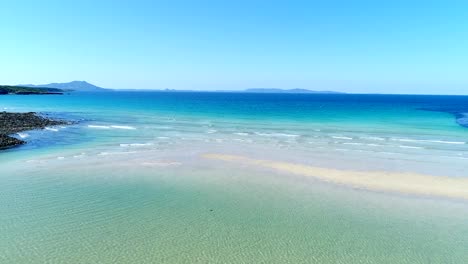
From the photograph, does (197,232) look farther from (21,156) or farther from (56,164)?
(21,156)

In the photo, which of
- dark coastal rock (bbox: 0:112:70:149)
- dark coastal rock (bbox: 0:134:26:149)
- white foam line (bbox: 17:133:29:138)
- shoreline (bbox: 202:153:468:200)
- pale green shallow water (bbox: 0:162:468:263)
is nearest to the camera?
pale green shallow water (bbox: 0:162:468:263)

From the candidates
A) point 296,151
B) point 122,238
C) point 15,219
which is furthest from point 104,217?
point 296,151

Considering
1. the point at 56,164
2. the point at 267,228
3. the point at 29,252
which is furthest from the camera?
the point at 56,164

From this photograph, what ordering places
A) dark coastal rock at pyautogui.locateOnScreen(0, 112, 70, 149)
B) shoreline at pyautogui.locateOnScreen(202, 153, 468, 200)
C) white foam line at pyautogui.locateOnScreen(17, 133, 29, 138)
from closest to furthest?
1. shoreline at pyautogui.locateOnScreen(202, 153, 468, 200)
2. dark coastal rock at pyautogui.locateOnScreen(0, 112, 70, 149)
3. white foam line at pyautogui.locateOnScreen(17, 133, 29, 138)

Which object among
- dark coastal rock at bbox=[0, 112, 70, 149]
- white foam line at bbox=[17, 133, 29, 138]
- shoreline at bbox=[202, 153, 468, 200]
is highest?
shoreline at bbox=[202, 153, 468, 200]

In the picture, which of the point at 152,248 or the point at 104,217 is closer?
the point at 152,248

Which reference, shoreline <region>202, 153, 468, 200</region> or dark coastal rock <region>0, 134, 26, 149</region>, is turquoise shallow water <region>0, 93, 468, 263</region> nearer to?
shoreline <region>202, 153, 468, 200</region>

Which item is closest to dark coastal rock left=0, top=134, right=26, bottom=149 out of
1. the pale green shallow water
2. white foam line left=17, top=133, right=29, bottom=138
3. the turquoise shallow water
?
the turquoise shallow water

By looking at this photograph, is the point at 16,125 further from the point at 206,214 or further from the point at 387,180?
the point at 387,180

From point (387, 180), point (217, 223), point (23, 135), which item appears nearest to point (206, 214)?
→ point (217, 223)

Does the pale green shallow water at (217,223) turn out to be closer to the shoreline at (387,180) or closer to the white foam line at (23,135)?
the shoreline at (387,180)
